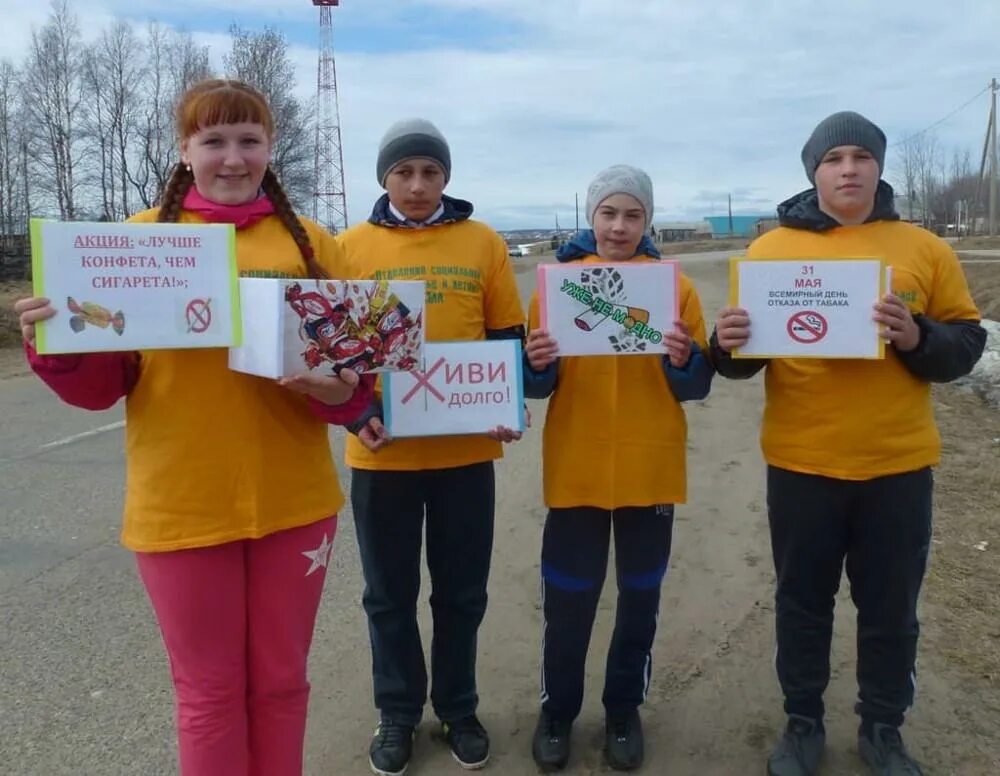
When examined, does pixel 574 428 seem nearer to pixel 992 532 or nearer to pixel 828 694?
pixel 828 694

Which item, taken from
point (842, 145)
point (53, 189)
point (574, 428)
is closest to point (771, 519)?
point (574, 428)

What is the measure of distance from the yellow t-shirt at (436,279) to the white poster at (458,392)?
0.44ft

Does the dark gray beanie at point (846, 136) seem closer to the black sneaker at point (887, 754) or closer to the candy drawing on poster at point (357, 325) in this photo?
the candy drawing on poster at point (357, 325)

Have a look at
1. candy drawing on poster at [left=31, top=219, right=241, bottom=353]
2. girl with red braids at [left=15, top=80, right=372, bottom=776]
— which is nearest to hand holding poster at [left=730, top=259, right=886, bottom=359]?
girl with red braids at [left=15, top=80, right=372, bottom=776]

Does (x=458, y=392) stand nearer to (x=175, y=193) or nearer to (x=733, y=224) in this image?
(x=175, y=193)

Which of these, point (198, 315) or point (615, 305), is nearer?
point (198, 315)

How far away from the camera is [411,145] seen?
9.89 feet

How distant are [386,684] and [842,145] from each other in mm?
2387

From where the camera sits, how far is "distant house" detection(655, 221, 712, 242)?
83.0 metres

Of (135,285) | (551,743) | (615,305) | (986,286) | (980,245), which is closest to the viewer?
(135,285)

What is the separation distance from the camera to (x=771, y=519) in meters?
3.16

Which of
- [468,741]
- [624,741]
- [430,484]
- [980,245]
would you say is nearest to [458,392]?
[430,484]

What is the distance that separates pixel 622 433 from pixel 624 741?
1.10 meters

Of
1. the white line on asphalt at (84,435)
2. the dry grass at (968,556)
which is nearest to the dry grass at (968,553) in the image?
the dry grass at (968,556)
